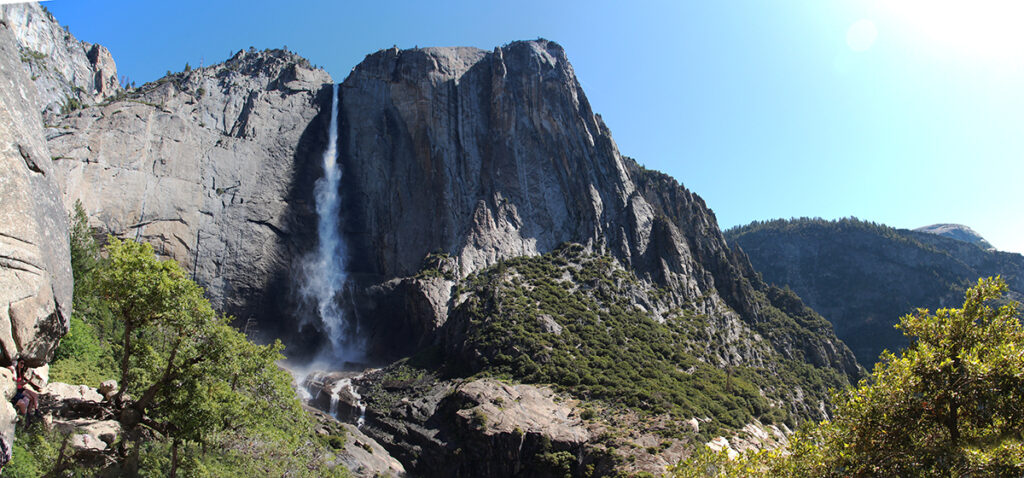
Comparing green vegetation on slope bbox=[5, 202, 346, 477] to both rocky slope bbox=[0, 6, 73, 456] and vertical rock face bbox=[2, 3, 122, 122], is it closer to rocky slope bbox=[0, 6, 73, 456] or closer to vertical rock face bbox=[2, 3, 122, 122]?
rocky slope bbox=[0, 6, 73, 456]

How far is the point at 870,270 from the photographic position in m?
141

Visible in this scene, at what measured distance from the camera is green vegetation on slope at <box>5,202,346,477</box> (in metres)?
17.6

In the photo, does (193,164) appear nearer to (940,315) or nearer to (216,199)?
(216,199)

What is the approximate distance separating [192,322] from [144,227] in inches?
2188

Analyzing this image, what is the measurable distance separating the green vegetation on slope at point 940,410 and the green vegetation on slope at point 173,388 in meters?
17.2

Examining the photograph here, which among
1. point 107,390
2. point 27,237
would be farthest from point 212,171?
point 27,237

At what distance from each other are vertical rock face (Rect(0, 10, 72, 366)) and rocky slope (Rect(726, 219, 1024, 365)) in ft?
445

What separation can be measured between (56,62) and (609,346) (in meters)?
91.0

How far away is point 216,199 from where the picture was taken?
7406 centimetres

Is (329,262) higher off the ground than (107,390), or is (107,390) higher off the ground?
(329,262)

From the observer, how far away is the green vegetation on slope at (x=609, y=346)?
51719mm

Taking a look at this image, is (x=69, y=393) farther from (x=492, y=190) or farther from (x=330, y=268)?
(x=492, y=190)

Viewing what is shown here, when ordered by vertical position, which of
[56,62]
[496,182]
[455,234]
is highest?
[56,62]

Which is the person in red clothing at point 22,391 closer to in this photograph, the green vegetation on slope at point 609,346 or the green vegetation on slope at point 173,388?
the green vegetation on slope at point 173,388
